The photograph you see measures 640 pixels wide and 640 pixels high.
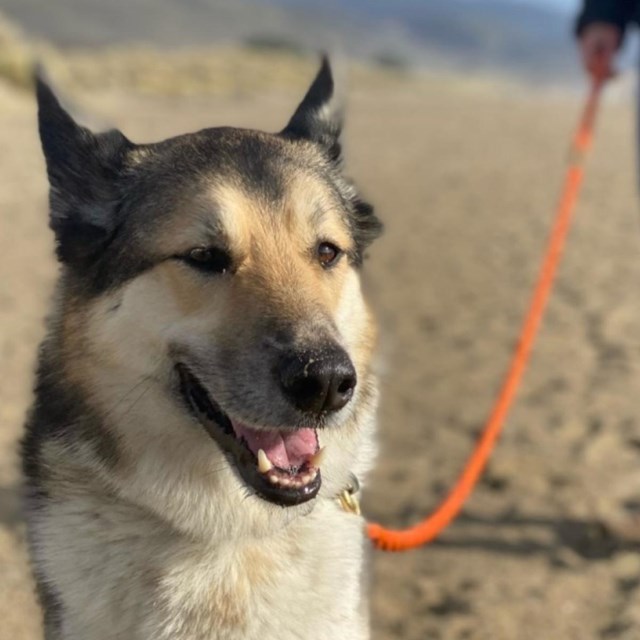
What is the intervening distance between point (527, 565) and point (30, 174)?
11.9 meters

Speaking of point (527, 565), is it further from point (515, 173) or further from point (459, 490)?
point (515, 173)

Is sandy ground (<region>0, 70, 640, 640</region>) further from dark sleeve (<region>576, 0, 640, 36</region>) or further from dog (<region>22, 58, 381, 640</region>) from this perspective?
dark sleeve (<region>576, 0, 640, 36</region>)

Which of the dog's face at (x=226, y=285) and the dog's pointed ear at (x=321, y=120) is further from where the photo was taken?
the dog's pointed ear at (x=321, y=120)

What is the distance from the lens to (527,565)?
482cm

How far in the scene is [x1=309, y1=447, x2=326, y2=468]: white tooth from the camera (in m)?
2.86

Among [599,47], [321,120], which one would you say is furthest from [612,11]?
[321,120]

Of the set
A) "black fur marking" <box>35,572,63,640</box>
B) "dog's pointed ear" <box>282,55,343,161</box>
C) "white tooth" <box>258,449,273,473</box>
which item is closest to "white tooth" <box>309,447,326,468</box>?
"white tooth" <box>258,449,273,473</box>

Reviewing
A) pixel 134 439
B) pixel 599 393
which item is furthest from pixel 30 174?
pixel 134 439

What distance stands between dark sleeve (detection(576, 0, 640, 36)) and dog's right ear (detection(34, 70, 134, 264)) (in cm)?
270

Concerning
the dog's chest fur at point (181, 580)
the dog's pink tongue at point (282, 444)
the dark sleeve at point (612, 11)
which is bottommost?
the dog's chest fur at point (181, 580)

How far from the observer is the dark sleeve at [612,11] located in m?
4.64

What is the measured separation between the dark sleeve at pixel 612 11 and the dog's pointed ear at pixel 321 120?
1782 mm

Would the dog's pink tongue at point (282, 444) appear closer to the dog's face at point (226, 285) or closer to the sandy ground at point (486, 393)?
the dog's face at point (226, 285)

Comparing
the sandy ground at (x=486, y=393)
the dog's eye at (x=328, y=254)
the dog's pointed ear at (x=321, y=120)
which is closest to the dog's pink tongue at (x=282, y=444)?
the dog's eye at (x=328, y=254)
